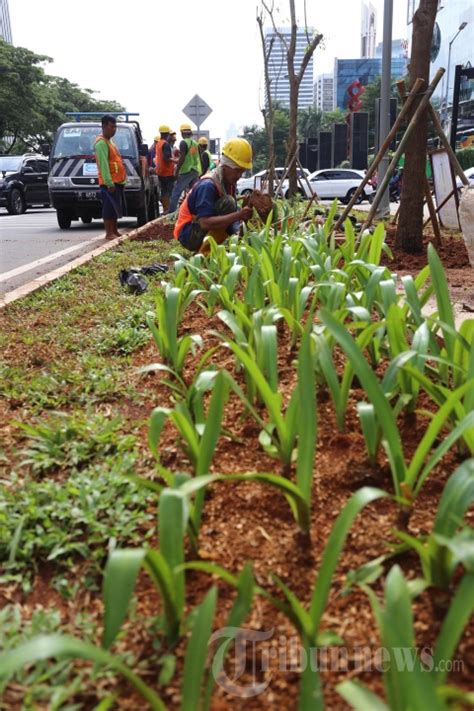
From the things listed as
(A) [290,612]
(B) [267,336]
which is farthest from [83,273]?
(A) [290,612]

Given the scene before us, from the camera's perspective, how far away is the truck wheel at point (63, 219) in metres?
12.2

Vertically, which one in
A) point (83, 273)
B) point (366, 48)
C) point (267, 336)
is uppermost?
point (366, 48)

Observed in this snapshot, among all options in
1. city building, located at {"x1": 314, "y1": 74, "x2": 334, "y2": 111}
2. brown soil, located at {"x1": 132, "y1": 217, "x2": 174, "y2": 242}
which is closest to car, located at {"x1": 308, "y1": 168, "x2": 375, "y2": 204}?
brown soil, located at {"x1": 132, "y1": 217, "x2": 174, "y2": 242}

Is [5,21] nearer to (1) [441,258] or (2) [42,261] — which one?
(2) [42,261]

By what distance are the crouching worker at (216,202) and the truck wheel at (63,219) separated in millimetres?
7349

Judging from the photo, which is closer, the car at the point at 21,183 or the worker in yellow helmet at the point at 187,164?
the worker in yellow helmet at the point at 187,164

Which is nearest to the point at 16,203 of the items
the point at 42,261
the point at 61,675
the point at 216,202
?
the point at 42,261

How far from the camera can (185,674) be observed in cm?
97

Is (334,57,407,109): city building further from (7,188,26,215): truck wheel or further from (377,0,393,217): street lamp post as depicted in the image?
(377,0,393,217): street lamp post

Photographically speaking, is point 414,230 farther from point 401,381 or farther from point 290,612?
point 290,612

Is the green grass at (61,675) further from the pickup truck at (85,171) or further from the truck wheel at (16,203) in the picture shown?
the truck wheel at (16,203)

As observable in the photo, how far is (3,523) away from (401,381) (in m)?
1.19

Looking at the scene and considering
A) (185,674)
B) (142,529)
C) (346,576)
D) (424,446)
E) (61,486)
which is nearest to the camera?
(185,674)

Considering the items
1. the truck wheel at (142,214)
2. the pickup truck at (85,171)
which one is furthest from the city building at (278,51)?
the truck wheel at (142,214)
